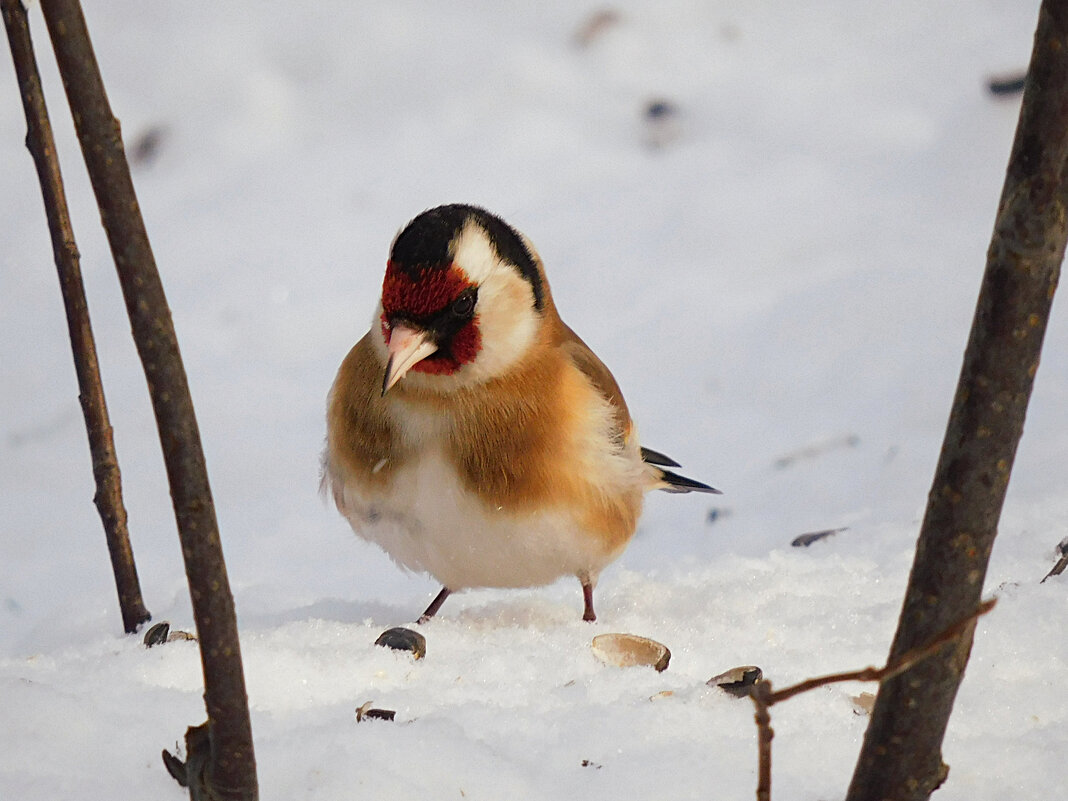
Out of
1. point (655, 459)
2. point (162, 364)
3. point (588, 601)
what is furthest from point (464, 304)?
point (162, 364)

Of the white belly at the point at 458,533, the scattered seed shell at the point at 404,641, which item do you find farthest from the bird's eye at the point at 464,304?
the scattered seed shell at the point at 404,641

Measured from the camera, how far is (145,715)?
1.56m

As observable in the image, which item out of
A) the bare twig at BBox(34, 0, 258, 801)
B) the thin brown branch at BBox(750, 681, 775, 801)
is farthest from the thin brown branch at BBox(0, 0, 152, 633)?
the thin brown branch at BBox(750, 681, 775, 801)

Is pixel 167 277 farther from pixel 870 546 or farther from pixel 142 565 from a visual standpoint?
pixel 870 546

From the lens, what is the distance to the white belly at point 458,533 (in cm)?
220

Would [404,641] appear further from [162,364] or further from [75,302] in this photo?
[162,364]

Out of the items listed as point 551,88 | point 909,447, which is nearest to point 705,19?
point 551,88

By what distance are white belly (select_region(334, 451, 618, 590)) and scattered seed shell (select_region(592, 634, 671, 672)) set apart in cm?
19

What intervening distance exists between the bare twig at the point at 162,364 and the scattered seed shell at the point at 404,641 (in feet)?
3.33

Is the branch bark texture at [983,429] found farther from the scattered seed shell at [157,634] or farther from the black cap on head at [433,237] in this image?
the scattered seed shell at [157,634]

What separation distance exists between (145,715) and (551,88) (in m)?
3.95

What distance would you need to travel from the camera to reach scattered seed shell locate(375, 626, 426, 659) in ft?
7.09

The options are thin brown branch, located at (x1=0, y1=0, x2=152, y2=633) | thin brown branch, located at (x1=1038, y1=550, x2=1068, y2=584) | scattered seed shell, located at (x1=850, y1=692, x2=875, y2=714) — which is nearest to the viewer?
scattered seed shell, located at (x1=850, y1=692, x2=875, y2=714)

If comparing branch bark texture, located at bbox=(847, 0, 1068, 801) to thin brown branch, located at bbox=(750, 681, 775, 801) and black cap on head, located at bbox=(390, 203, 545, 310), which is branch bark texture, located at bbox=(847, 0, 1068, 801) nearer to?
thin brown branch, located at bbox=(750, 681, 775, 801)
